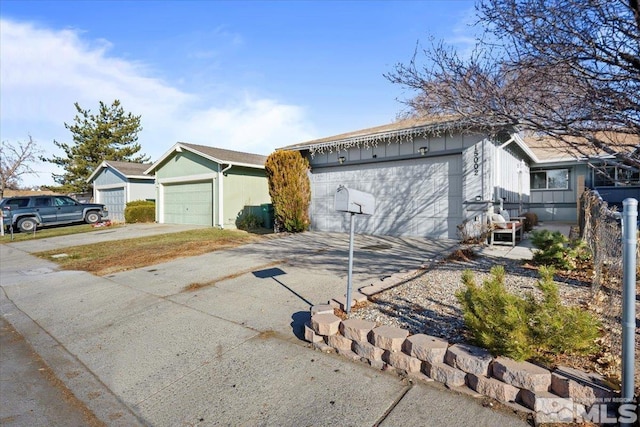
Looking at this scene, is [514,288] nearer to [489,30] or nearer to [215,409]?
[489,30]

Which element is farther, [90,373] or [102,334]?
[102,334]

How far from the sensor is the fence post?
198cm

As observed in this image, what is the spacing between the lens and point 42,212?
16.8 meters

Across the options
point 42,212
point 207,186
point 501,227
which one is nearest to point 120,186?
point 42,212

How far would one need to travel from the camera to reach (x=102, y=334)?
4.05 meters

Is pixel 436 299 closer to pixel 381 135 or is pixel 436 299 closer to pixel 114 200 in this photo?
pixel 381 135

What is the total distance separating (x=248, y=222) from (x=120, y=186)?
11454 millimetres

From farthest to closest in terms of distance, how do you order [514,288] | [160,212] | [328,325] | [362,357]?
[160,212] → [514,288] → [328,325] → [362,357]

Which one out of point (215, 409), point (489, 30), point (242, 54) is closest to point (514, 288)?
point (489, 30)

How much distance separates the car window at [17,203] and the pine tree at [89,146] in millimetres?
14550

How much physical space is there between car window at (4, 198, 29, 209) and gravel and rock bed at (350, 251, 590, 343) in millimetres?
19714

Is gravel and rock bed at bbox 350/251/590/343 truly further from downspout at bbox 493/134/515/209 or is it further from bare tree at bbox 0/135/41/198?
bare tree at bbox 0/135/41/198

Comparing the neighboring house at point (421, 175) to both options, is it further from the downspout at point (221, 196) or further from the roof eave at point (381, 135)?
the downspout at point (221, 196)

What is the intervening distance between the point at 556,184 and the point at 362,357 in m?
17.2
